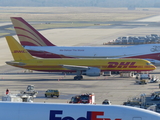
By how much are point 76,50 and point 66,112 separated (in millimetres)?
50610

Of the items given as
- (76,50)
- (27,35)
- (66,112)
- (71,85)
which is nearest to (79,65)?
(71,85)

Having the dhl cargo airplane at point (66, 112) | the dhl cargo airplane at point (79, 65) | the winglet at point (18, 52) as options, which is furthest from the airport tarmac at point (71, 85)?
the dhl cargo airplane at point (66, 112)

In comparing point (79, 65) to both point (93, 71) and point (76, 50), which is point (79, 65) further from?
point (76, 50)

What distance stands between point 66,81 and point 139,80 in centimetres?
1074

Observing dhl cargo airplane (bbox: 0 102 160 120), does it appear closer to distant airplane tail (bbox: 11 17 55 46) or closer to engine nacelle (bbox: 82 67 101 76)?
engine nacelle (bbox: 82 67 101 76)

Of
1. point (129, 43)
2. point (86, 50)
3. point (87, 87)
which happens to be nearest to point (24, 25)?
point (86, 50)

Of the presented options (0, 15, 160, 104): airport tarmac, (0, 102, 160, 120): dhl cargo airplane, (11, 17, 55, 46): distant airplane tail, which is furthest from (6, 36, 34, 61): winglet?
(0, 102, 160, 120): dhl cargo airplane

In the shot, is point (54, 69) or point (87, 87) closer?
point (87, 87)

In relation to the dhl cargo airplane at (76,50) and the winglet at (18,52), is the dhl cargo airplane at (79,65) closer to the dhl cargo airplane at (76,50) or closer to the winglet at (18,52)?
the winglet at (18,52)

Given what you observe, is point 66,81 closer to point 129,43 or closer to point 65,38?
point 129,43

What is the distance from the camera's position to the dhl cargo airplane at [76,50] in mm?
71188

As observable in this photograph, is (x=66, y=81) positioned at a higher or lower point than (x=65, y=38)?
lower

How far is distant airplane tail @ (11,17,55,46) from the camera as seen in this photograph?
2960 inches

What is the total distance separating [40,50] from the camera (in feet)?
240
